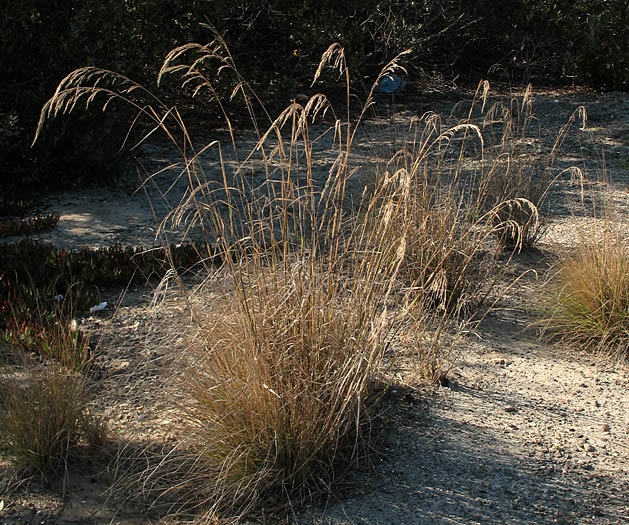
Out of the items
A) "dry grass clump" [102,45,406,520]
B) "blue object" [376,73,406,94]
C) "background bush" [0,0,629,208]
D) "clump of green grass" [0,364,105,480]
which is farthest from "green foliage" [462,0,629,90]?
"clump of green grass" [0,364,105,480]

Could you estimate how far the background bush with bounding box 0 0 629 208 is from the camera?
6.84m

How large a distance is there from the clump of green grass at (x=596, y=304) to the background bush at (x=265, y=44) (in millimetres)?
4548

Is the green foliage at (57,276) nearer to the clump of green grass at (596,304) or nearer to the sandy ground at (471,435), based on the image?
the sandy ground at (471,435)

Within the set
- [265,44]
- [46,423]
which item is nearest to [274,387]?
[46,423]

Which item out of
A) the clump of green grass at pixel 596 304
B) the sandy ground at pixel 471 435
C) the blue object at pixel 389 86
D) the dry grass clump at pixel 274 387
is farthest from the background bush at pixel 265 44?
the clump of green grass at pixel 596 304

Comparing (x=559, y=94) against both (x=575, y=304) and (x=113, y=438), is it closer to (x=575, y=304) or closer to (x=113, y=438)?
(x=575, y=304)

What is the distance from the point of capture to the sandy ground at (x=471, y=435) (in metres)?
2.86

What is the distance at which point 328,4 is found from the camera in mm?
9578

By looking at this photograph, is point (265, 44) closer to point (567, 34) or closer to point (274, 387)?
point (567, 34)

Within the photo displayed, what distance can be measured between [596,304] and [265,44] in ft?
23.3

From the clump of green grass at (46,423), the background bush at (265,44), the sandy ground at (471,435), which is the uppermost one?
the background bush at (265,44)

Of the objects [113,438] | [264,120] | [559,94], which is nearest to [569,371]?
[113,438]

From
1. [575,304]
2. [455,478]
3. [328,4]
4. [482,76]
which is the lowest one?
[455,478]

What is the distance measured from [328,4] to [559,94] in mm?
3779
